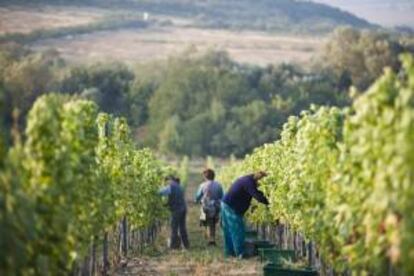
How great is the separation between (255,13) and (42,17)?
50.7 m

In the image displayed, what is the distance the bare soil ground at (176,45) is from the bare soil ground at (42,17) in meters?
6.45

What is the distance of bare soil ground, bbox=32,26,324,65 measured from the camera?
12688cm

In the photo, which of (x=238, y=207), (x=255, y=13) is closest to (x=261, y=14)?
(x=255, y=13)

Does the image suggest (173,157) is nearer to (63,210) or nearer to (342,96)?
(342,96)

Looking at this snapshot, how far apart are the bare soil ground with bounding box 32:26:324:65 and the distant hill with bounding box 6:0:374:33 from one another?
24.5ft

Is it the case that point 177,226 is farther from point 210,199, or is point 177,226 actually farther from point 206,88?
point 206,88

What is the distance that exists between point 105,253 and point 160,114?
83.4 m

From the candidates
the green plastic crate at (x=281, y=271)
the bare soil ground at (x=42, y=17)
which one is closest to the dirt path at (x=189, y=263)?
the green plastic crate at (x=281, y=271)

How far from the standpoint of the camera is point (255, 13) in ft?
614

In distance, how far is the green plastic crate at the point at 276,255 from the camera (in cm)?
1681

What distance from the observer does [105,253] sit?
1622cm

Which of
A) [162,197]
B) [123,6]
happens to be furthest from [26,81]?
[123,6]

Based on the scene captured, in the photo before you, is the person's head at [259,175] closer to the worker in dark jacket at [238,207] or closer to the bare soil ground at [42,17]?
the worker in dark jacket at [238,207]

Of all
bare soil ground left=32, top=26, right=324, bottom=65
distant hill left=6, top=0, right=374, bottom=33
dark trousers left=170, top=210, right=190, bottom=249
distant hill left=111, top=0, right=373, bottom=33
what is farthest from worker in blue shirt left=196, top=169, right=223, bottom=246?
distant hill left=111, top=0, right=373, bottom=33
